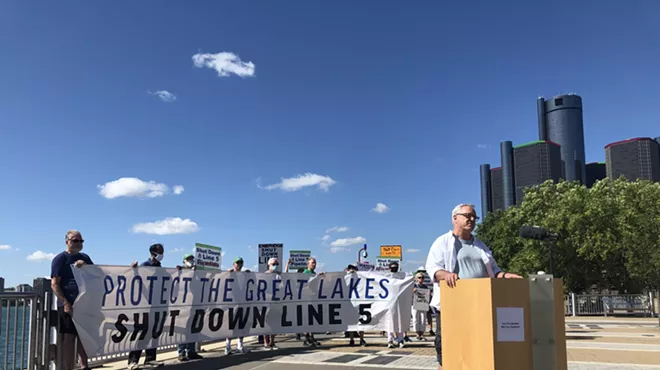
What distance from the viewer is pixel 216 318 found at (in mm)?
10352

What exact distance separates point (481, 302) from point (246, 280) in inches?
330

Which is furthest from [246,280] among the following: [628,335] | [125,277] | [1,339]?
[628,335]

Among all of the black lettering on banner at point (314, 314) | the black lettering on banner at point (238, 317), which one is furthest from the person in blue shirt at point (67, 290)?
the black lettering on banner at point (314, 314)

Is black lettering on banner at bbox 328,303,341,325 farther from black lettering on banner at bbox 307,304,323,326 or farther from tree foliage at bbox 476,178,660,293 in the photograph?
tree foliage at bbox 476,178,660,293

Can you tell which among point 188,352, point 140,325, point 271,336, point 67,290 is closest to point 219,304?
point 188,352

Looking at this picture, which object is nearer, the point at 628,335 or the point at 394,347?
the point at 394,347

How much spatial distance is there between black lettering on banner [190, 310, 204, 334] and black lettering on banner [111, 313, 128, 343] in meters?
1.53

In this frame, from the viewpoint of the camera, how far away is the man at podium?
4391 millimetres

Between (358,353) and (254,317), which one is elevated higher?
(254,317)

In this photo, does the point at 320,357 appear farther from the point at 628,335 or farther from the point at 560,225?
the point at 560,225

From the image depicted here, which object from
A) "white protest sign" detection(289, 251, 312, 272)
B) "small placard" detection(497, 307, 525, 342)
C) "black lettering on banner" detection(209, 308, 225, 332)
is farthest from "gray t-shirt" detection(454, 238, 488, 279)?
"white protest sign" detection(289, 251, 312, 272)

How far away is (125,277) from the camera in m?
8.61

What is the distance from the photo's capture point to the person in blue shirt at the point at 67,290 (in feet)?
24.5

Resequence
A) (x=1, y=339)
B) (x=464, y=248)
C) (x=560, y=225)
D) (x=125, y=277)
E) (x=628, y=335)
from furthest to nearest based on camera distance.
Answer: (x=560, y=225) < (x=628, y=335) < (x=125, y=277) < (x=1, y=339) < (x=464, y=248)
